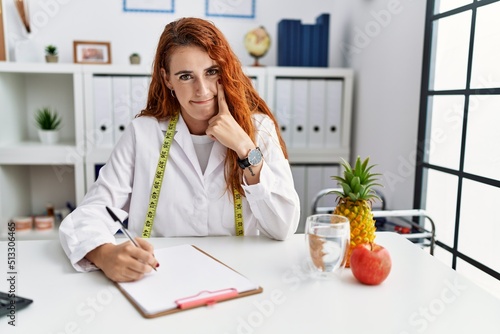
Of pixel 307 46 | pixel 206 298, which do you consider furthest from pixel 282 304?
pixel 307 46

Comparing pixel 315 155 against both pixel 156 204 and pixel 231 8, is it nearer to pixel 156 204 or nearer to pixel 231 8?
pixel 231 8

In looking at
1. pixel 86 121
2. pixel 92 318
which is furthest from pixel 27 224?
pixel 92 318

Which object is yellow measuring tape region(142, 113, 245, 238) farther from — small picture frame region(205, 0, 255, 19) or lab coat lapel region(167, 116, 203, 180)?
small picture frame region(205, 0, 255, 19)

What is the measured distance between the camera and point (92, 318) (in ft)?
2.72

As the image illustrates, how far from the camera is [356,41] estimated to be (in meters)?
2.73

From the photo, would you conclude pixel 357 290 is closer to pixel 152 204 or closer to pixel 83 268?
pixel 83 268

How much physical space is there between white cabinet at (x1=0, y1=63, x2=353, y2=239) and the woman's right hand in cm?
163

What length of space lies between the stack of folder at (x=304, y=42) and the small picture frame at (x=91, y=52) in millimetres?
1036

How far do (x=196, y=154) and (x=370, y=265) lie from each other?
2.48 ft

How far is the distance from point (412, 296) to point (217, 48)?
91 centimetres

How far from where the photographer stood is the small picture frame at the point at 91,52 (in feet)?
8.80

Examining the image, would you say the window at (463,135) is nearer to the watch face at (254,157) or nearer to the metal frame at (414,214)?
the metal frame at (414,214)

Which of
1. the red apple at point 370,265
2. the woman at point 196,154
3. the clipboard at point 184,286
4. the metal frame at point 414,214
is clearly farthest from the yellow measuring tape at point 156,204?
the red apple at point 370,265

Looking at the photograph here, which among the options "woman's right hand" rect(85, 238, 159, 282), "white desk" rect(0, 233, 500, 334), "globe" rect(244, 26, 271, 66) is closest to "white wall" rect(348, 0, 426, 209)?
"globe" rect(244, 26, 271, 66)
